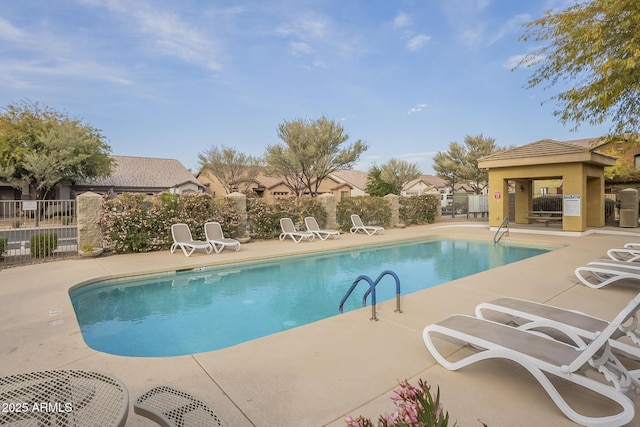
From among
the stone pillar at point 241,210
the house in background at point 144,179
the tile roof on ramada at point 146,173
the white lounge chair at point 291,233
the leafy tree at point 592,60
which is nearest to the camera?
the leafy tree at point 592,60

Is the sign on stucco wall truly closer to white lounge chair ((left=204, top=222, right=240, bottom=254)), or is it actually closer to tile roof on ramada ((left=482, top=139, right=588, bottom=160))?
tile roof on ramada ((left=482, top=139, right=588, bottom=160))

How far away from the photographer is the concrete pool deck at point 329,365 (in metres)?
2.69

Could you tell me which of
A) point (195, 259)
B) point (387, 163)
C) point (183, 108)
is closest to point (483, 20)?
point (195, 259)

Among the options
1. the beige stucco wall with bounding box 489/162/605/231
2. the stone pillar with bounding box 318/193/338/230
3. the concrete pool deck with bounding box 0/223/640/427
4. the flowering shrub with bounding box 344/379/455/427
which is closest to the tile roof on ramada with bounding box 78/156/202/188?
the stone pillar with bounding box 318/193/338/230

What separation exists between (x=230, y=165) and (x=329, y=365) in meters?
37.3

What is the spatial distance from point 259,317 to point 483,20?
14365 millimetres

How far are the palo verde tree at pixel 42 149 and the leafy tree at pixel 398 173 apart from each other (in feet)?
102

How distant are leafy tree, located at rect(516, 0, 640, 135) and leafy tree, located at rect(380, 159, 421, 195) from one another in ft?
112

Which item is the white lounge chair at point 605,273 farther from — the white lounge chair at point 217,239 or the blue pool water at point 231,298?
the white lounge chair at point 217,239

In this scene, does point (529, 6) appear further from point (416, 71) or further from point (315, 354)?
point (315, 354)

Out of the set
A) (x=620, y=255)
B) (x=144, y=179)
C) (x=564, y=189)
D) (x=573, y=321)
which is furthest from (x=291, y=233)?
(x=144, y=179)

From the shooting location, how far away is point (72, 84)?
1786 cm

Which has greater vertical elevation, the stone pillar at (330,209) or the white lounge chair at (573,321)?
the stone pillar at (330,209)

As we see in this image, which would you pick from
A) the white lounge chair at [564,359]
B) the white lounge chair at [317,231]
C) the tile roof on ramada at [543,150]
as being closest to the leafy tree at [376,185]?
the tile roof on ramada at [543,150]
